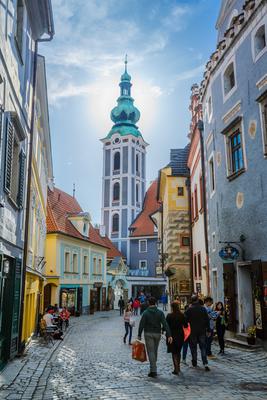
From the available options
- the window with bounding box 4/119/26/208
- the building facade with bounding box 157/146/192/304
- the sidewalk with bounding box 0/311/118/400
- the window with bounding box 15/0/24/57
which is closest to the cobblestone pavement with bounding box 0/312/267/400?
the sidewalk with bounding box 0/311/118/400

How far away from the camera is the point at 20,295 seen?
39.3 ft

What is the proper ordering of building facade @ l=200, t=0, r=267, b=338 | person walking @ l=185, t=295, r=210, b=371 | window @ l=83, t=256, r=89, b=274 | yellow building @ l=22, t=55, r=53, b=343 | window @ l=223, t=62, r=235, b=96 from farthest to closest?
1. window @ l=83, t=256, r=89, b=274
2. window @ l=223, t=62, r=235, b=96
3. yellow building @ l=22, t=55, r=53, b=343
4. building facade @ l=200, t=0, r=267, b=338
5. person walking @ l=185, t=295, r=210, b=371

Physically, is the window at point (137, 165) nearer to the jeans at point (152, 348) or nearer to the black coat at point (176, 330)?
the black coat at point (176, 330)

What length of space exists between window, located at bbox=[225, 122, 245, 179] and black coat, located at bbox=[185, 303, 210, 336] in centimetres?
513

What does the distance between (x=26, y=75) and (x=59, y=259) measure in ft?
72.2

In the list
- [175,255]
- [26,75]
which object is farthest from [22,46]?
[175,255]

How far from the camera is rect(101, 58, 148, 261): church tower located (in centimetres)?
7550

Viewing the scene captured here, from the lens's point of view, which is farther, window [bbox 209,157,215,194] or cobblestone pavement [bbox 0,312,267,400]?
window [bbox 209,157,215,194]

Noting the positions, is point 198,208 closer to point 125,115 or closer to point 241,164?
point 241,164

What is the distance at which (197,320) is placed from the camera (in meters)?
10.3

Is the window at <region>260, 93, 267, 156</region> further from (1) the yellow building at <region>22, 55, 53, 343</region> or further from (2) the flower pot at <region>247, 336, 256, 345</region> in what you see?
(1) the yellow building at <region>22, 55, 53, 343</region>

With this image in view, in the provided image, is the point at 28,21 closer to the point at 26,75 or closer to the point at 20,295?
the point at 26,75

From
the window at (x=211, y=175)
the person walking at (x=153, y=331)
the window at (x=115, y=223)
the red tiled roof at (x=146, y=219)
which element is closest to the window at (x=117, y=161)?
the red tiled roof at (x=146, y=219)

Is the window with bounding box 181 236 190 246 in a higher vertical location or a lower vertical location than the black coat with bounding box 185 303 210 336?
higher
